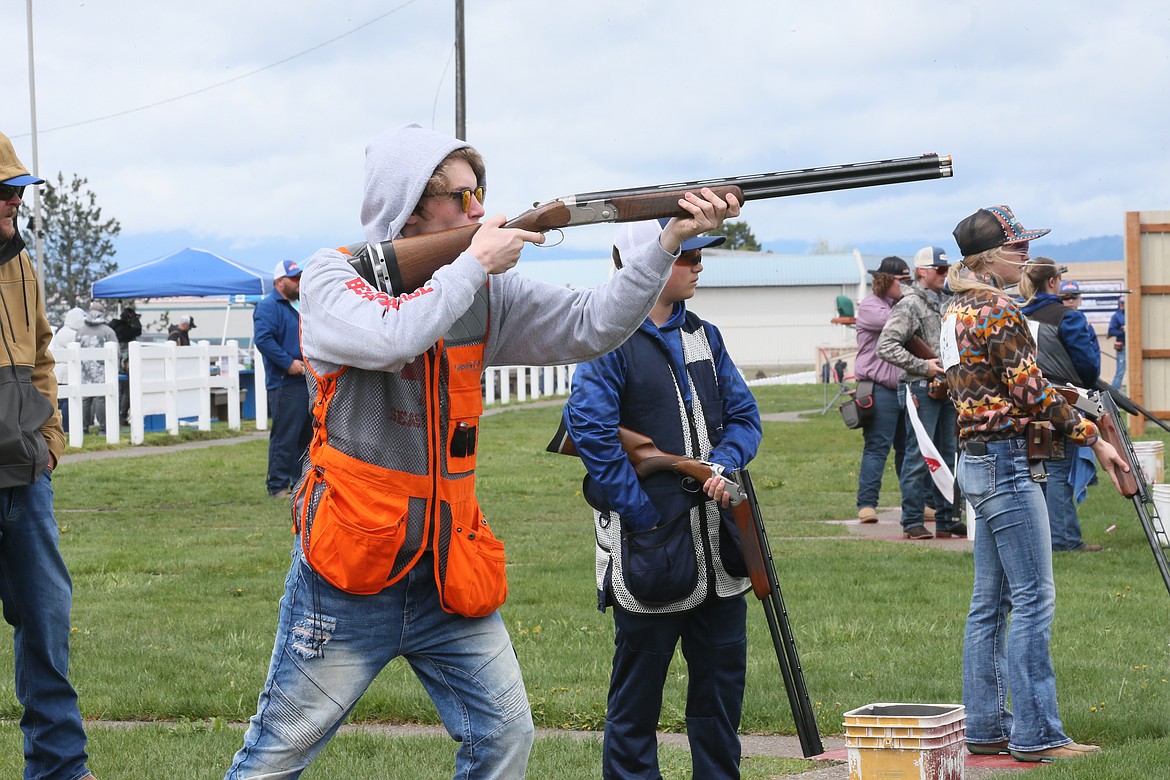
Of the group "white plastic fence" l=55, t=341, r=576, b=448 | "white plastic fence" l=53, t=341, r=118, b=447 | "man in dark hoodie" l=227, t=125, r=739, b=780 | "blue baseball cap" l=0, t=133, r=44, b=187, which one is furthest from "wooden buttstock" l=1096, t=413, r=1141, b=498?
"white plastic fence" l=53, t=341, r=118, b=447

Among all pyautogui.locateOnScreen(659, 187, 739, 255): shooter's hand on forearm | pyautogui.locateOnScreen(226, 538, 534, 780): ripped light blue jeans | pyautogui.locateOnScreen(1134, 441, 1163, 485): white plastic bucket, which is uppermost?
pyautogui.locateOnScreen(659, 187, 739, 255): shooter's hand on forearm

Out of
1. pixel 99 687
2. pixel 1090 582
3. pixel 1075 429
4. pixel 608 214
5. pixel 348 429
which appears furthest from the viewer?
pixel 1090 582

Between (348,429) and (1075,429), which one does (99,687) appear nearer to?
(348,429)

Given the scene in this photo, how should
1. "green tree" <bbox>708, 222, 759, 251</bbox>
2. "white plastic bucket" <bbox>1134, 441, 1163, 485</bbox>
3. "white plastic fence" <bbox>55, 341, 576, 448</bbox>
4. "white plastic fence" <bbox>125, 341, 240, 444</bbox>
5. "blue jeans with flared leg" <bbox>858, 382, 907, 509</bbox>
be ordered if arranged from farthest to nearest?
1. "green tree" <bbox>708, 222, 759, 251</bbox>
2. "white plastic fence" <bbox>125, 341, 240, 444</bbox>
3. "white plastic fence" <bbox>55, 341, 576, 448</bbox>
4. "white plastic bucket" <bbox>1134, 441, 1163, 485</bbox>
5. "blue jeans with flared leg" <bbox>858, 382, 907, 509</bbox>

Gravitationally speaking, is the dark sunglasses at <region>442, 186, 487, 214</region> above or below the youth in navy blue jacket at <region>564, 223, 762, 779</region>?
above

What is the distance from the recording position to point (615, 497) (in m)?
4.79

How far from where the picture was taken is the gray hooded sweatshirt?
326 centimetres

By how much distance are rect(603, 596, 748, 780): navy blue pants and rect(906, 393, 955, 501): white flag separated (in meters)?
5.91

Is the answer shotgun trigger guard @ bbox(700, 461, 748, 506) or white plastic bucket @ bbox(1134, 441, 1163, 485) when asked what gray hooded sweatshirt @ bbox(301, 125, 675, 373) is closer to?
shotgun trigger guard @ bbox(700, 461, 748, 506)

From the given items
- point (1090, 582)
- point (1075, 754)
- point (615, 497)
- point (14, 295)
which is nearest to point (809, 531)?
point (1090, 582)

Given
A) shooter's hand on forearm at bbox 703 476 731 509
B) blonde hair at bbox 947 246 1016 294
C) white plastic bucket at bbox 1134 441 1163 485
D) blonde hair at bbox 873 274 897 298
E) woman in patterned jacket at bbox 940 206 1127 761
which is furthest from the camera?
white plastic bucket at bbox 1134 441 1163 485

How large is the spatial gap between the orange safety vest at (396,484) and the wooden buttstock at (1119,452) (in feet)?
11.3

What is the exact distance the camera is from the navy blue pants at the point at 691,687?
15.9ft

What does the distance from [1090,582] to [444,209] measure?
276 inches
